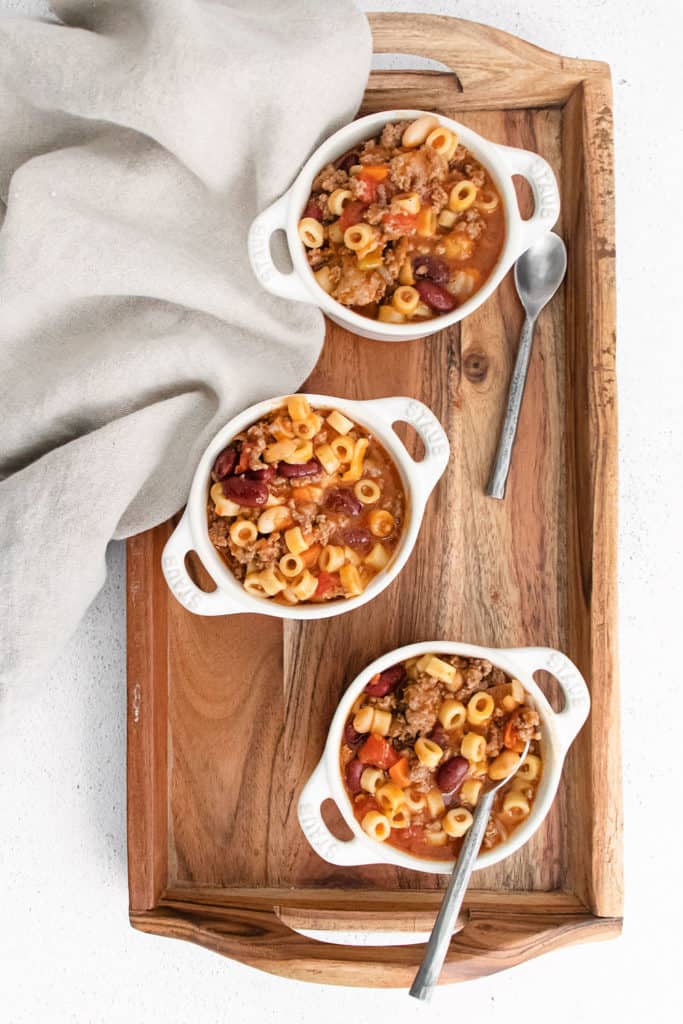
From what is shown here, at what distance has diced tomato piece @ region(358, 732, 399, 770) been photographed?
159cm

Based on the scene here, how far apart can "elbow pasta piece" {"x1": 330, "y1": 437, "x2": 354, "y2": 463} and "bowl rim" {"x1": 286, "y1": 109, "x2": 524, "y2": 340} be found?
20 cm

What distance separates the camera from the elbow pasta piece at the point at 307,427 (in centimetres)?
159

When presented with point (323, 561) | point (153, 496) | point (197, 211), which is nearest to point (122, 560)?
point (153, 496)

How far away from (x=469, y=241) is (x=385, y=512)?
1.65 feet

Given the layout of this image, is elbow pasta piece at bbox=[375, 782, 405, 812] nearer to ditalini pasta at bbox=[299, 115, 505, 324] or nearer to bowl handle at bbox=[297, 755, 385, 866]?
bowl handle at bbox=[297, 755, 385, 866]

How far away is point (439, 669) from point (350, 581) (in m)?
0.21

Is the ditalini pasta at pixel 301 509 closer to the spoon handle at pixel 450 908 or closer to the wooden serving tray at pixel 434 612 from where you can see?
the wooden serving tray at pixel 434 612

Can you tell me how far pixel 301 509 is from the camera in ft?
5.23

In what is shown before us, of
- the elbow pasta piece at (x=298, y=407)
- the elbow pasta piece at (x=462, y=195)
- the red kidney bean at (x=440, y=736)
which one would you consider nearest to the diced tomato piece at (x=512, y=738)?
the red kidney bean at (x=440, y=736)

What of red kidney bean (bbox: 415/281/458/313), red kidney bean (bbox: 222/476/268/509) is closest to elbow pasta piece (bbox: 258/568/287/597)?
red kidney bean (bbox: 222/476/268/509)

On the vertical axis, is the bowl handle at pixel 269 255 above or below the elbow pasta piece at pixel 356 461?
above

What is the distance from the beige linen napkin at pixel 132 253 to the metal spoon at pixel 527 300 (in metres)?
0.38

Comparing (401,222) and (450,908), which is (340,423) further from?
(450,908)

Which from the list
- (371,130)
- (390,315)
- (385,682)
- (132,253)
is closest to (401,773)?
(385,682)
